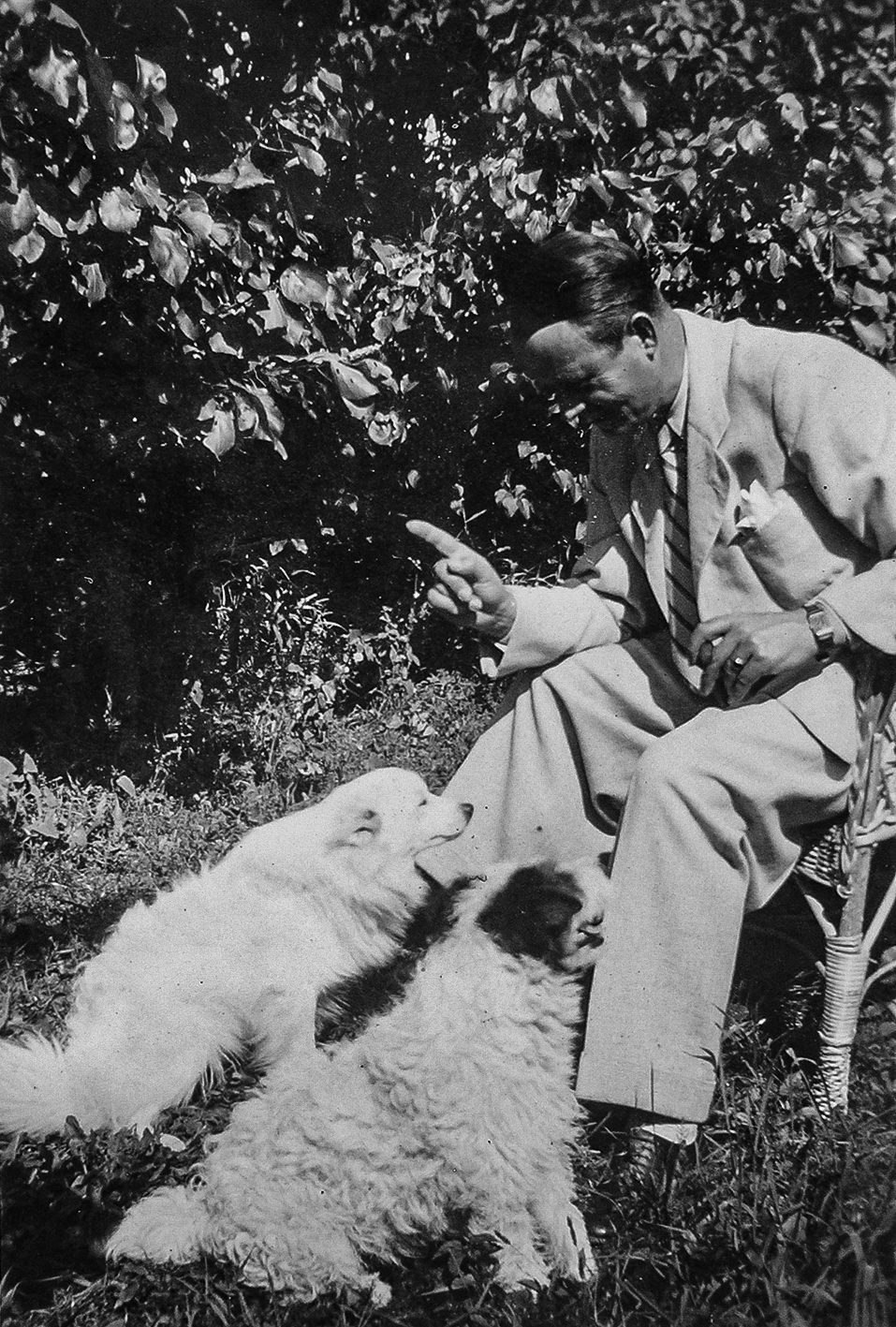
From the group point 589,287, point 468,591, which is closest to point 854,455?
point 589,287

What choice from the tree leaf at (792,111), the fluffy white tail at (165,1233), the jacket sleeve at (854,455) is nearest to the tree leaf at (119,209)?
the jacket sleeve at (854,455)

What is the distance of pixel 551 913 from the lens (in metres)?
2.47

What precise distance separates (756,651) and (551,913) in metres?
0.77

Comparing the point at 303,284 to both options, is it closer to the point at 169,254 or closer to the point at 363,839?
the point at 169,254

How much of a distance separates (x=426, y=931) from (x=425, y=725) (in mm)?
716

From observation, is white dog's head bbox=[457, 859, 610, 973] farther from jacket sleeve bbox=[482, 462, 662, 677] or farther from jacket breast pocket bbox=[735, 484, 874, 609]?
jacket breast pocket bbox=[735, 484, 874, 609]

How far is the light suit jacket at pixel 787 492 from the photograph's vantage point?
2465 mm

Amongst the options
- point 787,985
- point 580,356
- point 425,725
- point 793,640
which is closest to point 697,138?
point 580,356

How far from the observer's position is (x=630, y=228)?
10.2 feet

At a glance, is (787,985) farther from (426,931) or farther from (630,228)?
(630,228)

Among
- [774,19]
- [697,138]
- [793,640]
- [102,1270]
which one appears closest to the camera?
[102,1270]

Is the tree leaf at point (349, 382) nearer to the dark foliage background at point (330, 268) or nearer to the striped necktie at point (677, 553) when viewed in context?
the dark foliage background at point (330, 268)

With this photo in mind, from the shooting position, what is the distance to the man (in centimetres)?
239

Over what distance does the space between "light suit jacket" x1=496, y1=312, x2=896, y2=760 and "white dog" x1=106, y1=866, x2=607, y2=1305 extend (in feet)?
2.42
